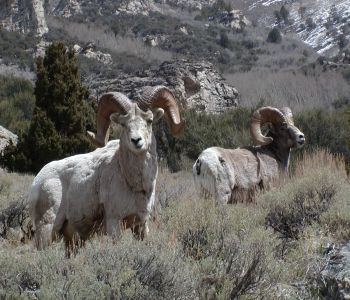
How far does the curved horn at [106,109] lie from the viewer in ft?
21.4

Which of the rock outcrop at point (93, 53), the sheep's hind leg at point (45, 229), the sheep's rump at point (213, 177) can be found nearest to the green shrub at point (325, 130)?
the sheep's rump at point (213, 177)

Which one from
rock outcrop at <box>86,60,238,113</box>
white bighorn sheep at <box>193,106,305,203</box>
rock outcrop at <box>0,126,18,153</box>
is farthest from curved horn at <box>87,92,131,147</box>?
rock outcrop at <box>86,60,238,113</box>

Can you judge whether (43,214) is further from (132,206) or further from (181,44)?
(181,44)

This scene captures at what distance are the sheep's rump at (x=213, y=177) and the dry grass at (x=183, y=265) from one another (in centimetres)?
275

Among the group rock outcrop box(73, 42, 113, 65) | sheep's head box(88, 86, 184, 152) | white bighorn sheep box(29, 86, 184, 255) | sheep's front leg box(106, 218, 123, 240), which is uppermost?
rock outcrop box(73, 42, 113, 65)

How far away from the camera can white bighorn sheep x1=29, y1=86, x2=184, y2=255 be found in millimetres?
6121

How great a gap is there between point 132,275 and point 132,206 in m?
1.69

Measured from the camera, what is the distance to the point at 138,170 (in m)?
6.14

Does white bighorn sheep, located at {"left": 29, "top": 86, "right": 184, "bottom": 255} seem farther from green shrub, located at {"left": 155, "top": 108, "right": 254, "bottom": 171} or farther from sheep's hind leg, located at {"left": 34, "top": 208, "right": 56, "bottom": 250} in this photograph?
green shrub, located at {"left": 155, "top": 108, "right": 254, "bottom": 171}

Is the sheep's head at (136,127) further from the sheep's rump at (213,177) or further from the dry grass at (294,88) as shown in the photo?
the dry grass at (294,88)

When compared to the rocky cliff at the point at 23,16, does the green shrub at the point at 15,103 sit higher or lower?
lower

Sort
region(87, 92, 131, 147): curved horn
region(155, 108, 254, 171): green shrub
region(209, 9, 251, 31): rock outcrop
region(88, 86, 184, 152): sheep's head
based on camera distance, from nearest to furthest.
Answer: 1. region(88, 86, 184, 152): sheep's head
2. region(87, 92, 131, 147): curved horn
3. region(155, 108, 254, 171): green shrub
4. region(209, 9, 251, 31): rock outcrop

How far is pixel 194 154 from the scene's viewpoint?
23.4 meters

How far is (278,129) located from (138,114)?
541 centimetres
